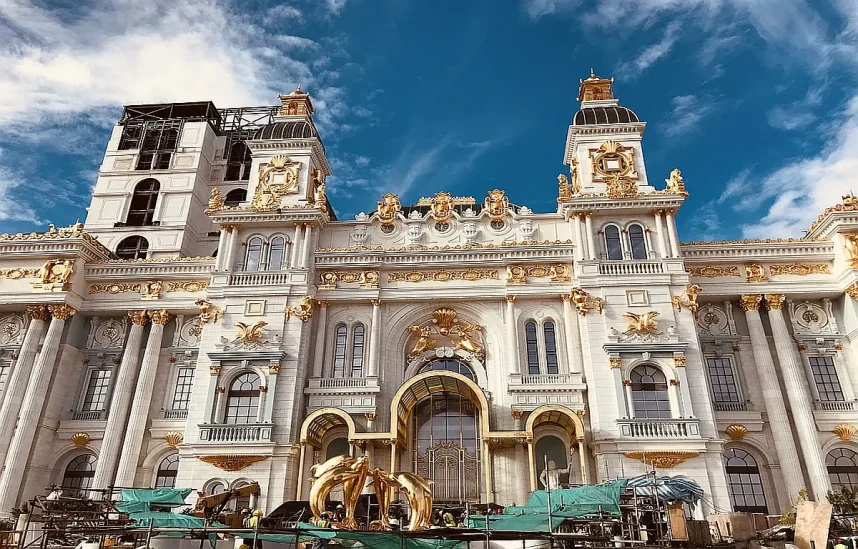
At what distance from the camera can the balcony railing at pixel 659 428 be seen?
28.5 metres

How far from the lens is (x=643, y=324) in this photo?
3091 centimetres

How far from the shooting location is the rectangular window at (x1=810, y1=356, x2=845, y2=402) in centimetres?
3203

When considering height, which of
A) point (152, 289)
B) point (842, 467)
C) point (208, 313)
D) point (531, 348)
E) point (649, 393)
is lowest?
point (842, 467)

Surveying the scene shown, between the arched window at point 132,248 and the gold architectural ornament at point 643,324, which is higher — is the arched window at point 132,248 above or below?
above

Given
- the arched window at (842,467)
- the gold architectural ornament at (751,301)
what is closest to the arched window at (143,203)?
the gold architectural ornament at (751,301)

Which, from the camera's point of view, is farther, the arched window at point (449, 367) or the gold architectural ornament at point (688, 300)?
the arched window at point (449, 367)

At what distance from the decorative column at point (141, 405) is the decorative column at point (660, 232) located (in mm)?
26581

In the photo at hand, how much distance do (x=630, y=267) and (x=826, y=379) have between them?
36.9ft

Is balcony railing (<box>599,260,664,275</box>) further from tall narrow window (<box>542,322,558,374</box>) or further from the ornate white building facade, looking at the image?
tall narrow window (<box>542,322,558,374</box>)

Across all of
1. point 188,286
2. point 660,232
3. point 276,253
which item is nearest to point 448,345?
point 276,253

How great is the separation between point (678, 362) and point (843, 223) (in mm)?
11828

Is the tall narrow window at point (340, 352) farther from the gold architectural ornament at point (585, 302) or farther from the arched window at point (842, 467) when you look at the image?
the arched window at point (842, 467)

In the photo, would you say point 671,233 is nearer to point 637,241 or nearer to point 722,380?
point 637,241

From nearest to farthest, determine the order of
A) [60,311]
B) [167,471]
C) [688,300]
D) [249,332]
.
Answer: [688,300] → [249,332] → [167,471] → [60,311]
